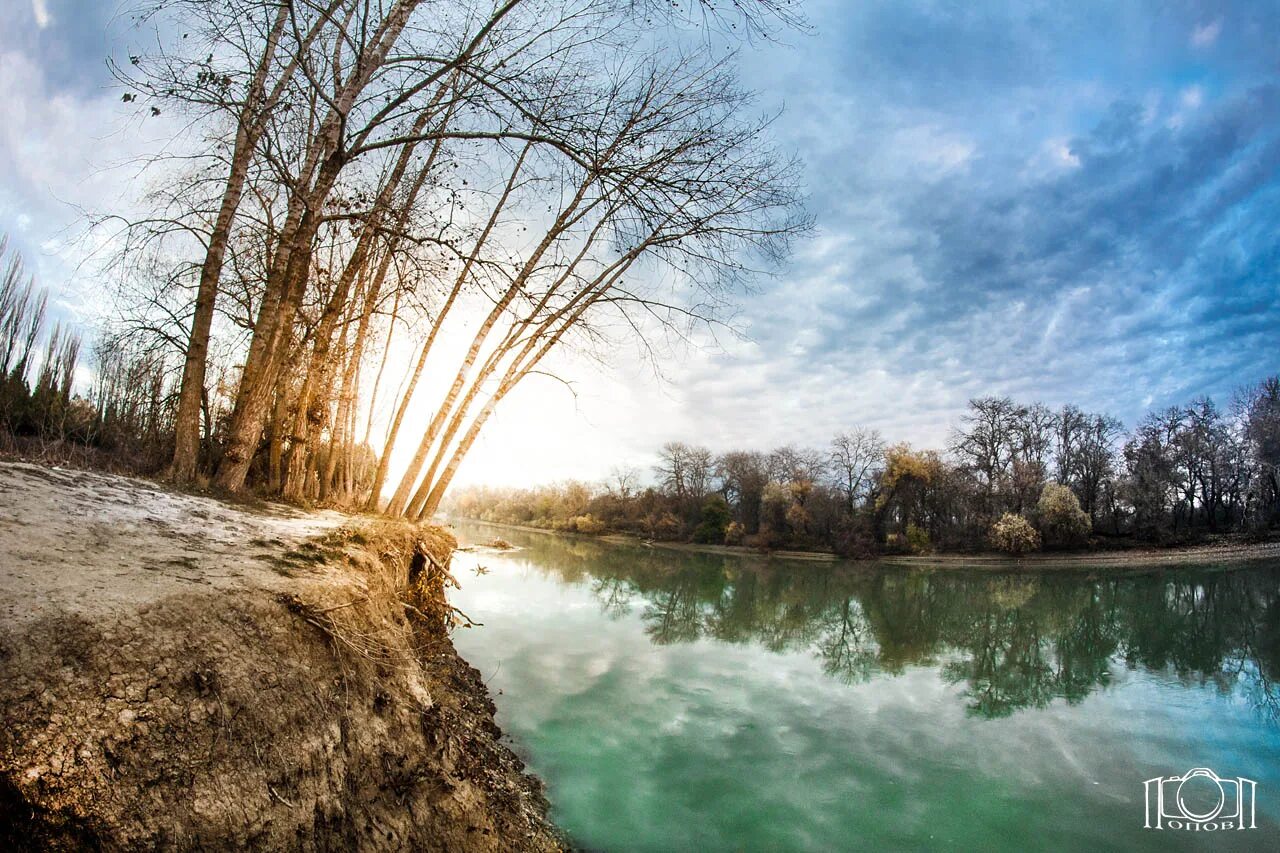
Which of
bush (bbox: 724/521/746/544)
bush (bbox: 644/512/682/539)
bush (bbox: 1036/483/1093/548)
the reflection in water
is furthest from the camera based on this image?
bush (bbox: 644/512/682/539)

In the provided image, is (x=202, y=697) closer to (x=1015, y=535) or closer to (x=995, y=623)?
(x=995, y=623)

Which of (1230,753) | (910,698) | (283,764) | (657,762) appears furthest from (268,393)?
(1230,753)

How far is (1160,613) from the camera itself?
1675 cm

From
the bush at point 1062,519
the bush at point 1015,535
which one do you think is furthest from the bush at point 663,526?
the bush at point 1062,519

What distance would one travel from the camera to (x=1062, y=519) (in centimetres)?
3559

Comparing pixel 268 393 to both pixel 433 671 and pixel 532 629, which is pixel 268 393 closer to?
pixel 433 671

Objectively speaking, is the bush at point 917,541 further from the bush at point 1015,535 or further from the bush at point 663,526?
the bush at point 663,526

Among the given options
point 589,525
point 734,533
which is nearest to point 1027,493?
point 734,533

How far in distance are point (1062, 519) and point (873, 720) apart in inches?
1485

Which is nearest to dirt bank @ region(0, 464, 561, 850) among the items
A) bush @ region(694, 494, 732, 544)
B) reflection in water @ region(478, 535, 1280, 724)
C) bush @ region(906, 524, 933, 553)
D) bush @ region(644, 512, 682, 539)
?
reflection in water @ region(478, 535, 1280, 724)

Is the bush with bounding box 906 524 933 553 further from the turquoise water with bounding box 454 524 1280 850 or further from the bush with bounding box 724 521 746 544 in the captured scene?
the turquoise water with bounding box 454 524 1280 850

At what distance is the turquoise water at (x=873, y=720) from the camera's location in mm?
4824

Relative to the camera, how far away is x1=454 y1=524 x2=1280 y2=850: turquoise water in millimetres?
4824

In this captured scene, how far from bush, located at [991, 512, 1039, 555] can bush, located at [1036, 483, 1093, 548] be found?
4.75 ft
